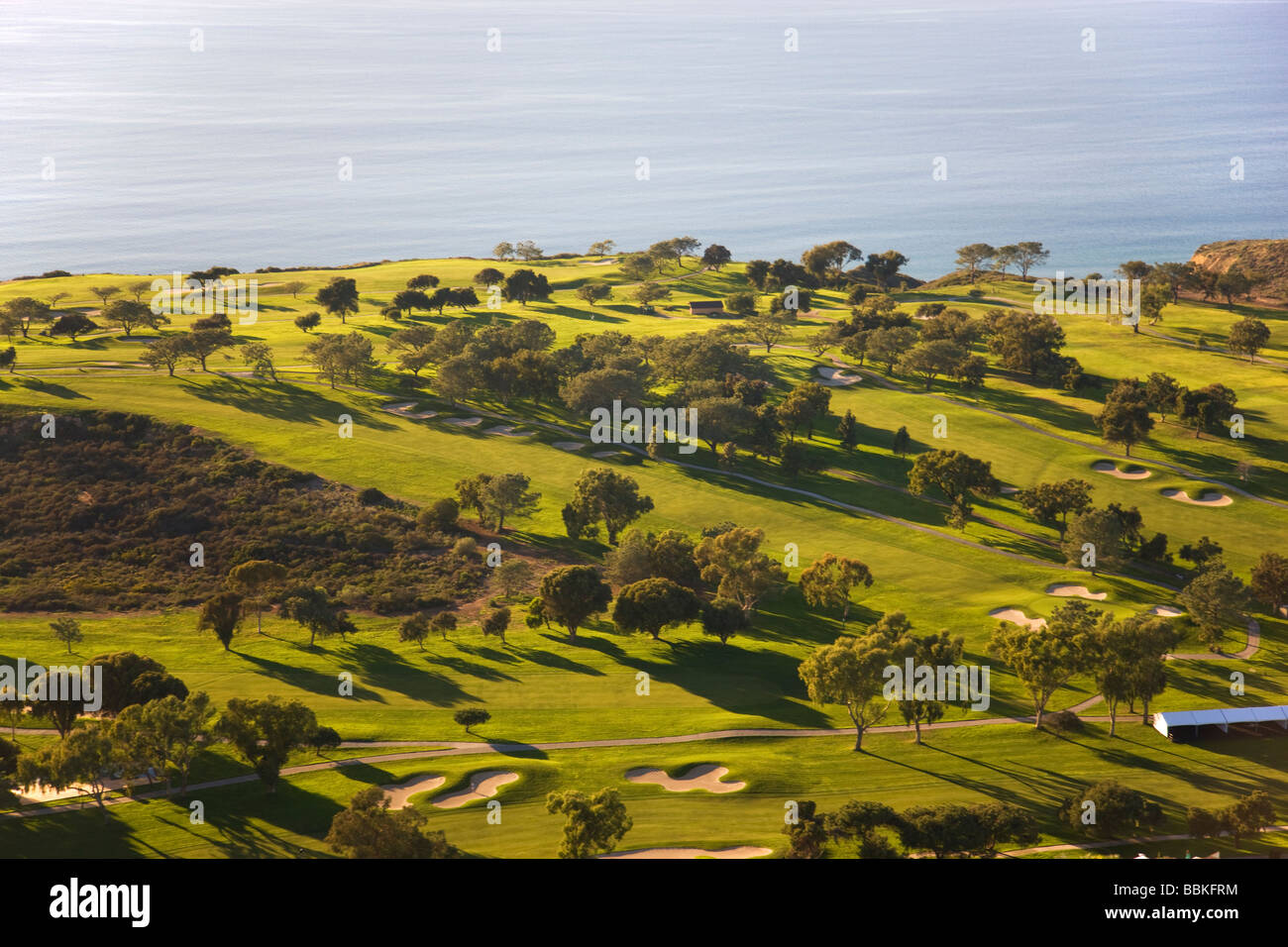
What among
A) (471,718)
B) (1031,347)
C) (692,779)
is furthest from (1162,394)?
(471,718)

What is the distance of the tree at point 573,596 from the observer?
279ft

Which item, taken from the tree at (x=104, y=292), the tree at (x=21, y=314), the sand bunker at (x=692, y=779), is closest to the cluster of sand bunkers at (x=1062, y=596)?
the sand bunker at (x=692, y=779)

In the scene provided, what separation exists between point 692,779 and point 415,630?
28656mm

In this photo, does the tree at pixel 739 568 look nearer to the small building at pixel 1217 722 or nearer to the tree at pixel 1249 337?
the small building at pixel 1217 722

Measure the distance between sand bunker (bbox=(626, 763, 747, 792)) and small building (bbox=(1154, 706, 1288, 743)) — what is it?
29.7 metres

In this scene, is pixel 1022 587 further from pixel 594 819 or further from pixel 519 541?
pixel 594 819

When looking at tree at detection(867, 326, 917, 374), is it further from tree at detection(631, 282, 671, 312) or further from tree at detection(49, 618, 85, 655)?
tree at detection(49, 618, 85, 655)

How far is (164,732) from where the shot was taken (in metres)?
60.3

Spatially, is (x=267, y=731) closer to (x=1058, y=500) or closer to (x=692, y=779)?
(x=692, y=779)

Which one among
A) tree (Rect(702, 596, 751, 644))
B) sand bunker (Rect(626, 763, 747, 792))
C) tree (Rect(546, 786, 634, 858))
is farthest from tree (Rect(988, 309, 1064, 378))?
tree (Rect(546, 786, 634, 858))

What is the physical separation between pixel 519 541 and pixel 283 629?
25154mm

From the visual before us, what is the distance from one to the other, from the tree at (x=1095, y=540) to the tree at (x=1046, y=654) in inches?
832

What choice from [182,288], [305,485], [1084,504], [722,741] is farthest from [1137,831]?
[182,288]

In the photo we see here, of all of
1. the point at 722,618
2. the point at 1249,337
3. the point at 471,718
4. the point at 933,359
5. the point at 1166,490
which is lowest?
the point at 471,718
